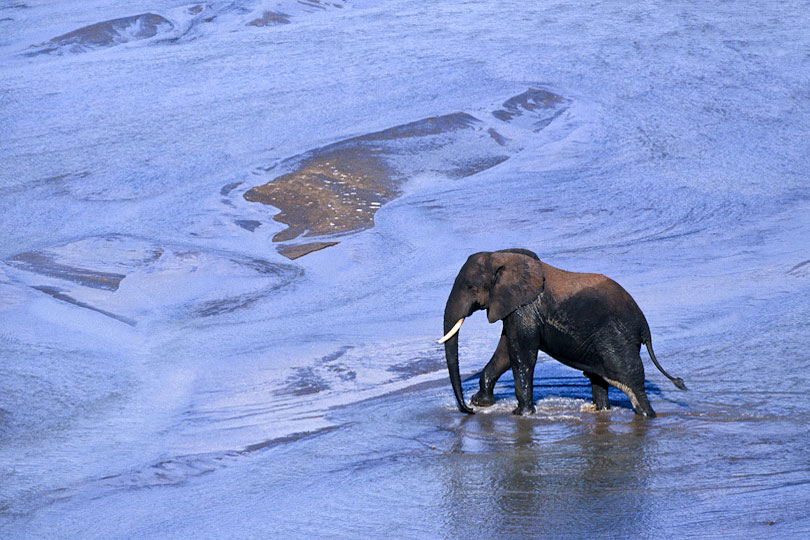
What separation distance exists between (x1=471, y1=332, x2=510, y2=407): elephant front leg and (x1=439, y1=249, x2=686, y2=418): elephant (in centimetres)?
12

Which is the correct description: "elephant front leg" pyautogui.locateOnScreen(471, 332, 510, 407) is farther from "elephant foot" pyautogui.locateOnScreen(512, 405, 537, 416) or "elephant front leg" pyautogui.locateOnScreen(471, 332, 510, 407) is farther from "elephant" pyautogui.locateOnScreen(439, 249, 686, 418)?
"elephant foot" pyautogui.locateOnScreen(512, 405, 537, 416)

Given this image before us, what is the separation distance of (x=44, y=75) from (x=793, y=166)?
33.1ft

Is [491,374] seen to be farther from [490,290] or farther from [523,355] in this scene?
[490,290]

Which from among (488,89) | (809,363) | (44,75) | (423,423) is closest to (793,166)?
(488,89)

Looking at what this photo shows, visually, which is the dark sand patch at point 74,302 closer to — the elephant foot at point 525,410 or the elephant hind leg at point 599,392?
the elephant foot at point 525,410

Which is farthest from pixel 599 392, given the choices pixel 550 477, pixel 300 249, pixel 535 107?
pixel 535 107

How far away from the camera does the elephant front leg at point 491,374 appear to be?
7633 millimetres

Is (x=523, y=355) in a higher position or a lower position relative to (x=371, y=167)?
higher

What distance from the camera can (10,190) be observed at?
13.4 metres

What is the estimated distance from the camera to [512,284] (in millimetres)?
7309

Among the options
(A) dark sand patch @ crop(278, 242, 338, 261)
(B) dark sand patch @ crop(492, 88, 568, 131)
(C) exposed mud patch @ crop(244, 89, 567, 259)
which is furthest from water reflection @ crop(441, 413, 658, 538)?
(B) dark sand patch @ crop(492, 88, 568, 131)

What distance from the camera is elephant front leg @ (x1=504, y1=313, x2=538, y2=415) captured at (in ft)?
24.1

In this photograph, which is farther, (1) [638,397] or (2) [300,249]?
(2) [300,249]

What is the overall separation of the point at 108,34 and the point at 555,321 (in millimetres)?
12923
